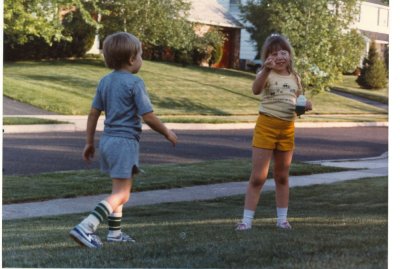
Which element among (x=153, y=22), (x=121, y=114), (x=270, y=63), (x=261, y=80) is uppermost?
(x=153, y=22)

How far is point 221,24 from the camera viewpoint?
39562mm

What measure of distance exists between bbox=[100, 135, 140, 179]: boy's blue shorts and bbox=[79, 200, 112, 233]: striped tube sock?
199 mm

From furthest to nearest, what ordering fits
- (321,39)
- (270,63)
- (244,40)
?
(244,40), (321,39), (270,63)

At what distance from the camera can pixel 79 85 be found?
26875 mm

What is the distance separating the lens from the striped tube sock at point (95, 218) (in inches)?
198

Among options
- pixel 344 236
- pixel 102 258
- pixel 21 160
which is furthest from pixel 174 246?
pixel 21 160

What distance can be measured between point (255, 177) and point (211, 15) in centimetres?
3423

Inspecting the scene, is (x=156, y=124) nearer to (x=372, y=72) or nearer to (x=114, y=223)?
(x=114, y=223)

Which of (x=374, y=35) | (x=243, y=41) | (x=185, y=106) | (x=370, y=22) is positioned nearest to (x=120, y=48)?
(x=185, y=106)

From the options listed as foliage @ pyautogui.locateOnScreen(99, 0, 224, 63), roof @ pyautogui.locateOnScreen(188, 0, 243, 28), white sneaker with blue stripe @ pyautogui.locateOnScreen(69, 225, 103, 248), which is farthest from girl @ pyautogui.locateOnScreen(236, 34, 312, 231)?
roof @ pyautogui.locateOnScreen(188, 0, 243, 28)

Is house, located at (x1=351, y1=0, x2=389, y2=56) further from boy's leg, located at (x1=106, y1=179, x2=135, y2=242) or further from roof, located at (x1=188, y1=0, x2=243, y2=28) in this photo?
boy's leg, located at (x1=106, y1=179, x2=135, y2=242)

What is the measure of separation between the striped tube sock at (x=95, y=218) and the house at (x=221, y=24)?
30509mm

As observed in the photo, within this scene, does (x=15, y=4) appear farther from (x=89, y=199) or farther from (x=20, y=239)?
(x=20, y=239)
